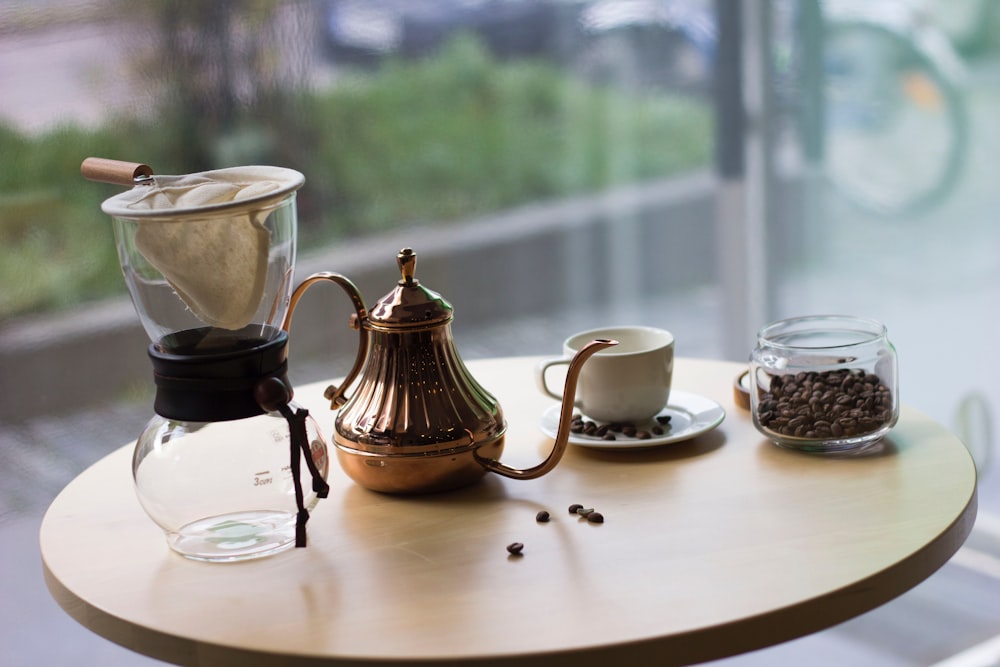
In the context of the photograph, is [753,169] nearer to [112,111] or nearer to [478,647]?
[112,111]

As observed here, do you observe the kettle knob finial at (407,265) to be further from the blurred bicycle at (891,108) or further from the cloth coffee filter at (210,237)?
the blurred bicycle at (891,108)

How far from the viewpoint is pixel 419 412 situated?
3.13ft

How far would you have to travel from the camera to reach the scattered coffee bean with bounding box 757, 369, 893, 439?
101cm

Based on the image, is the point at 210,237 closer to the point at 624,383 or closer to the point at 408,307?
the point at 408,307

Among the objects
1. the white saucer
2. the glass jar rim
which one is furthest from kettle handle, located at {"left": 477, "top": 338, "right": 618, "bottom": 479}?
the glass jar rim

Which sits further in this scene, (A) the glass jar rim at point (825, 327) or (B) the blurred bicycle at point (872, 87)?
(B) the blurred bicycle at point (872, 87)

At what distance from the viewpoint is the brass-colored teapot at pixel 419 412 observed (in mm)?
952

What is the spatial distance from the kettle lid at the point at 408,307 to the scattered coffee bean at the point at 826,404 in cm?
32

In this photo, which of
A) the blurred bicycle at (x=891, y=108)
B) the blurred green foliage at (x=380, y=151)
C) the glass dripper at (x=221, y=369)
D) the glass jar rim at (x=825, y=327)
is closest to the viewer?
the glass dripper at (x=221, y=369)

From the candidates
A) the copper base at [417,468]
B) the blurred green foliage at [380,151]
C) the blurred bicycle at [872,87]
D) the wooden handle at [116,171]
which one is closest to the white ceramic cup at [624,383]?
the copper base at [417,468]

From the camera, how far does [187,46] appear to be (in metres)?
2.10

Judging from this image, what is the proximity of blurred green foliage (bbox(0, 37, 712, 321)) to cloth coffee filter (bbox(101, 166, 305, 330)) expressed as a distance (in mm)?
1198

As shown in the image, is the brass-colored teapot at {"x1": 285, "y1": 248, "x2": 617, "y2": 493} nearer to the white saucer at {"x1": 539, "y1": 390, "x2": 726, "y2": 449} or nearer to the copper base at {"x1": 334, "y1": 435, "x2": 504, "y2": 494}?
the copper base at {"x1": 334, "y1": 435, "x2": 504, "y2": 494}

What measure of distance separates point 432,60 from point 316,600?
195 centimetres
